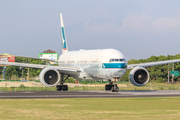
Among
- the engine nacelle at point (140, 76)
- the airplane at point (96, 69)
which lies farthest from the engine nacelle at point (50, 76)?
the engine nacelle at point (140, 76)

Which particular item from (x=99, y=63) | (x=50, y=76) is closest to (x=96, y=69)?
(x=99, y=63)

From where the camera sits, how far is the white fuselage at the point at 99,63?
4434cm

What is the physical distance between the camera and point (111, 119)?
19469 millimetres

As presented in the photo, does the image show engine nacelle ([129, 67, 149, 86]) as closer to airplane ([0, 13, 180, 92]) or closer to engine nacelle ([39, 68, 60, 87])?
airplane ([0, 13, 180, 92])

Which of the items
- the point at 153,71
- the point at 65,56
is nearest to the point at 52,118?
the point at 65,56

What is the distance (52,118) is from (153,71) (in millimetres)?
106242

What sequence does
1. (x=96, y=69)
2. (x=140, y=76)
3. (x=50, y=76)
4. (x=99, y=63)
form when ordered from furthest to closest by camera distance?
1. (x=140, y=76)
2. (x=96, y=69)
3. (x=50, y=76)
4. (x=99, y=63)

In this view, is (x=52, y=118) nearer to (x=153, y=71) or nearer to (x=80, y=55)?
(x=80, y=55)

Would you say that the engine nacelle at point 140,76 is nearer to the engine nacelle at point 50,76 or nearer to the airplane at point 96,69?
the airplane at point 96,69

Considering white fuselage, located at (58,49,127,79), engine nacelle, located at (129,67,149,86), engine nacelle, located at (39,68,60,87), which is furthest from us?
engine nacelle, located at (129,67,149,86)

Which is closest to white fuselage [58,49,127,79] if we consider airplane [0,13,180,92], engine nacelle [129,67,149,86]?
airplane [0,13,180,92]

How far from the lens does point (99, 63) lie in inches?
1854

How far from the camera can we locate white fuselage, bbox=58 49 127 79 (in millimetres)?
44344

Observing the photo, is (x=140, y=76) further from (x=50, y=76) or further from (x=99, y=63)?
(x=50, y=76)
